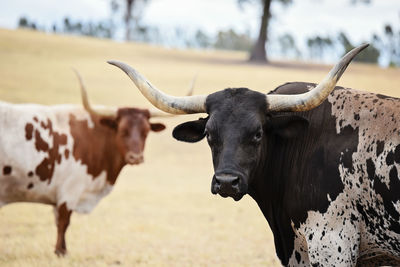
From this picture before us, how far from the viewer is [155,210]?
10.9 meters

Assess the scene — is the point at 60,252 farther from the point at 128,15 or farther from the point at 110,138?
the point at 128,15

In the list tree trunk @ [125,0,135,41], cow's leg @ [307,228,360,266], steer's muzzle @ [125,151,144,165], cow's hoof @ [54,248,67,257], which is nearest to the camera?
cow's leg @ [307,228,360,266]

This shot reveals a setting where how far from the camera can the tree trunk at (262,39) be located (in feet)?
137

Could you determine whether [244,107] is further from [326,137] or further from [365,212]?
[365,212]

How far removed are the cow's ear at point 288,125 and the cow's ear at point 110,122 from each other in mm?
4124

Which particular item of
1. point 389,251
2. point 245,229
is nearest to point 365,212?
point 389,251

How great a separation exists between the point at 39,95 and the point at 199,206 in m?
15.9

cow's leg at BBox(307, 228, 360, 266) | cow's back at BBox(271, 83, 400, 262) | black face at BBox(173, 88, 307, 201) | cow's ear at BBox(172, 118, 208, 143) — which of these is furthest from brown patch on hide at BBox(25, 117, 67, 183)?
cow's leg at BBox(307, 228, 360, 266)

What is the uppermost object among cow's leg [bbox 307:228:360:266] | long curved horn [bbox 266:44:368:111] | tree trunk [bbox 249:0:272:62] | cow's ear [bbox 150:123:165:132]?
long curved horn [bbox 266:44:368:111]

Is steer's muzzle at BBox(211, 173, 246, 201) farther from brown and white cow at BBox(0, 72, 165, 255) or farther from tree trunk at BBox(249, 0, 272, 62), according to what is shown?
tree trunk at BBox(249, 0, 272, 62)

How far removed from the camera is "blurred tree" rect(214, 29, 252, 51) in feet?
291

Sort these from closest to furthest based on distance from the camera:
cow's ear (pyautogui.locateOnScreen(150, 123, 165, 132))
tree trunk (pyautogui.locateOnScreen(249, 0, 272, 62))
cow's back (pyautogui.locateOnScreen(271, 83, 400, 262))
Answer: cow's back (pyautogui.locateOnScreen(271, 83, 400, 262)) → cow's ear (pyautogui.locateOnScreen(150, 123, 165, 132)) → tree trunk (pyautogui.locateOnScreen(249, 0, 272, 62))

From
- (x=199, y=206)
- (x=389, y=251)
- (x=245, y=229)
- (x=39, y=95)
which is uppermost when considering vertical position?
(x=389, y=251)

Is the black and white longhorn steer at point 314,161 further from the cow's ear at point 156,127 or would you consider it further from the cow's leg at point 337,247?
the cow's ear at point 156,127
